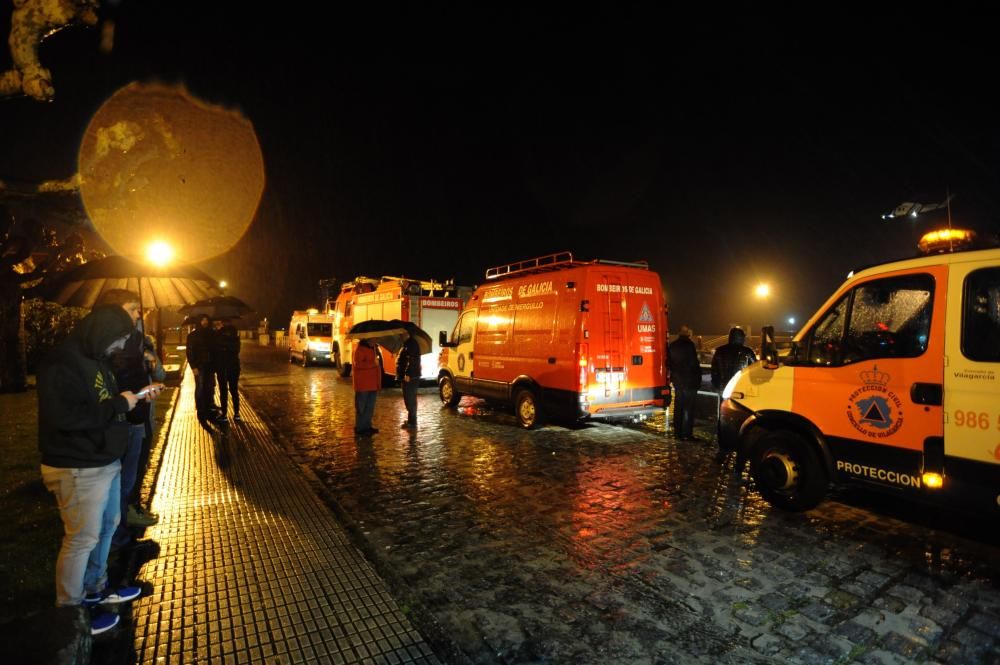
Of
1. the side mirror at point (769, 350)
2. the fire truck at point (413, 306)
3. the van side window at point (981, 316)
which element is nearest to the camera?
the van side window at point (981, 316)

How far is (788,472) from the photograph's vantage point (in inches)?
199

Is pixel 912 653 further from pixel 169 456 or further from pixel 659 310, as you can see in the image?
pixel 169 456

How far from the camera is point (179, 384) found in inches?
635

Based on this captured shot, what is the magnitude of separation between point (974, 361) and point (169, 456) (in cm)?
902

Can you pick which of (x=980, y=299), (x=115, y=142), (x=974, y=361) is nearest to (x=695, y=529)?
(x=974, y=361)

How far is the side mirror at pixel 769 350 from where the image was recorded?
5207 mm

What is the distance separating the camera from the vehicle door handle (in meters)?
4.03

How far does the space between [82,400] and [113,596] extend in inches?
55.1

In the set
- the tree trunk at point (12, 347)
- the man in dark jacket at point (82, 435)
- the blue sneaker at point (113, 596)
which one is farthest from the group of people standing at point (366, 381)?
the tree trunk at point (12, 347)

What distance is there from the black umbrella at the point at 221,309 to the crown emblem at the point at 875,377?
8.88m

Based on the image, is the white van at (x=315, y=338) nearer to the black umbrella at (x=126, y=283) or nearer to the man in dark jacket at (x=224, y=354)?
the man in dark jacket at (x=224, y=354)

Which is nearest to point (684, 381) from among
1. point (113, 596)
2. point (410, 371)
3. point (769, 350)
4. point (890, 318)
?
point (769, 350)

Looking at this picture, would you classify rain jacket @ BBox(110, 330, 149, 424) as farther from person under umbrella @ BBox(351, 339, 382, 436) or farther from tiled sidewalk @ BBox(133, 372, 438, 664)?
person under umbrella @ BBox(351, 339, 382, 436)

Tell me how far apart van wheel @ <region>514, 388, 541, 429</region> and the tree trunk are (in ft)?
39.0
